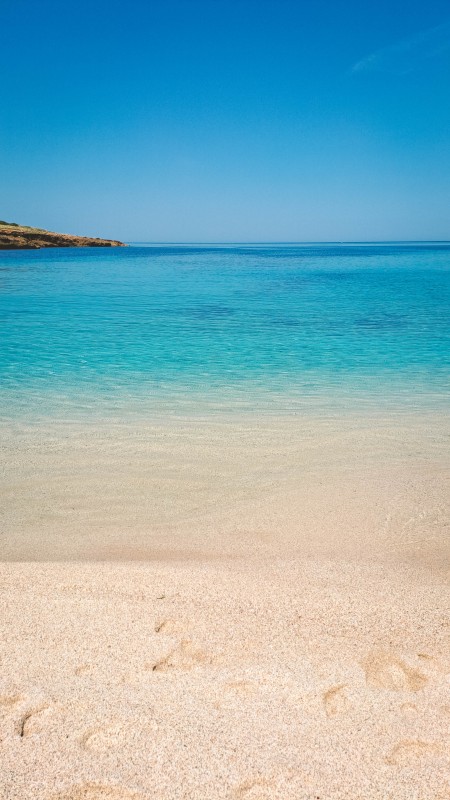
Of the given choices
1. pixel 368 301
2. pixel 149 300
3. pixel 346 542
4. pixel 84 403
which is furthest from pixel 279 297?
pixel 346 542

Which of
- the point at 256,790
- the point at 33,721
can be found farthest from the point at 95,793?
the point at 256,790

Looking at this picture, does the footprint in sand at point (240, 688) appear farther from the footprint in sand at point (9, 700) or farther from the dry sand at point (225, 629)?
the footprint in sand at point (9, 700)

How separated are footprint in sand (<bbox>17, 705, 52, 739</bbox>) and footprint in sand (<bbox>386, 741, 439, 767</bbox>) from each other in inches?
63.3

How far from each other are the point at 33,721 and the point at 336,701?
150 cm

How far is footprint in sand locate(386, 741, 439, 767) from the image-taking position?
240cm

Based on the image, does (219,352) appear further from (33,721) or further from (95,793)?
(95,793)

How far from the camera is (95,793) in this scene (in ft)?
7.40

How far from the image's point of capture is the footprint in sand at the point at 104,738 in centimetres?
246

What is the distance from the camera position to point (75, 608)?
139 inches

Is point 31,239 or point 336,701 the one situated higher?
point 31,239

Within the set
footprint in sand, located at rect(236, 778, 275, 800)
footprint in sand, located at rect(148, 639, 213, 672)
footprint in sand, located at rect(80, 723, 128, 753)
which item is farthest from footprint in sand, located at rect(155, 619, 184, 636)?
footprint in sand, located at rect(236, 778, 275, 800)

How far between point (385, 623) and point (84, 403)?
21.5ft

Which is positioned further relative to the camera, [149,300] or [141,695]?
[149,300]

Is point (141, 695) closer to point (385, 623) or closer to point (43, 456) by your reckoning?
point (385, 623)
